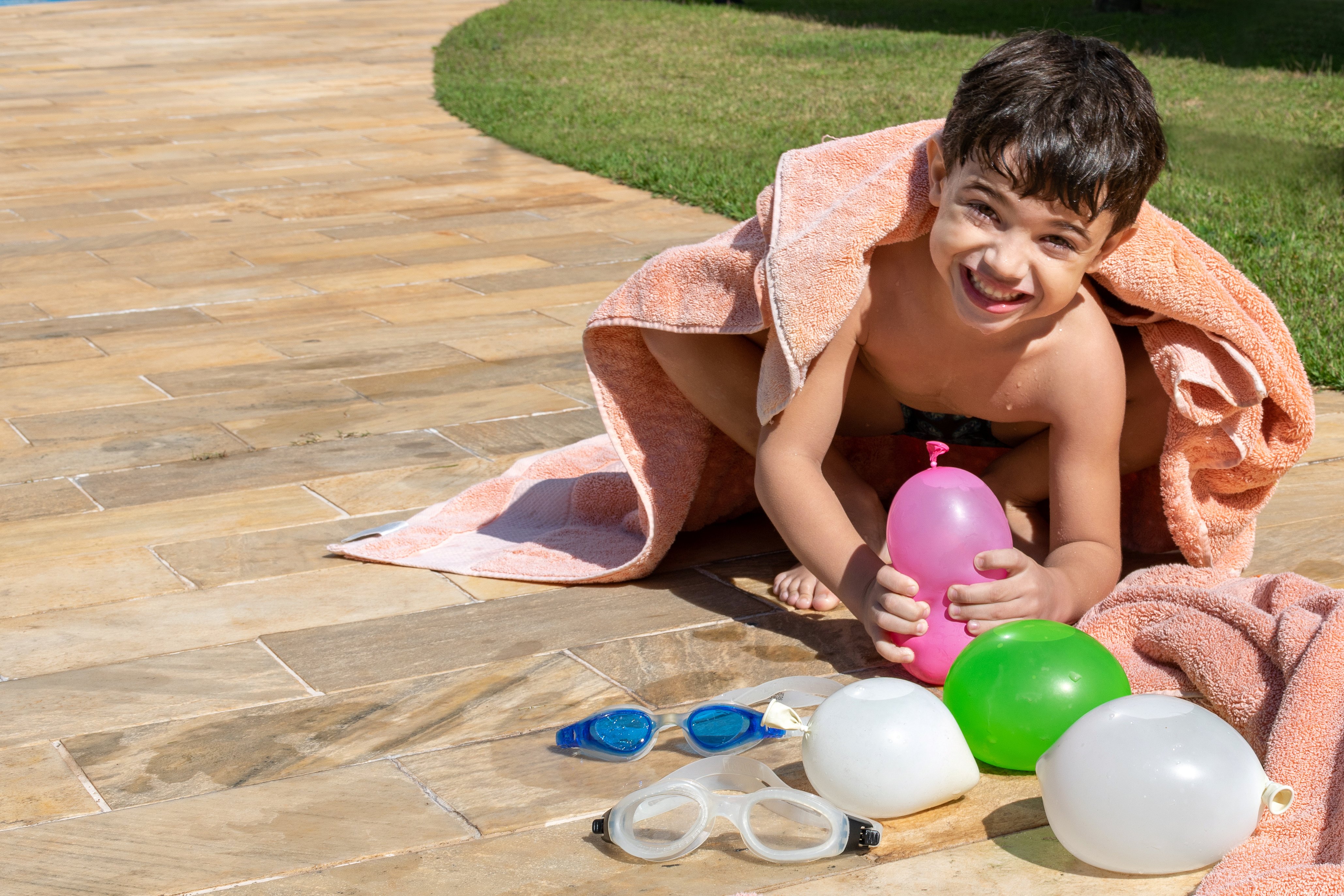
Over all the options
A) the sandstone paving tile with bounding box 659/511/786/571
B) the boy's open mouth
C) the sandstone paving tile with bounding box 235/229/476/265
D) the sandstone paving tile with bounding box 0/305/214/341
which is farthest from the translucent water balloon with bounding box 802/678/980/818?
the sandstone paving tile with bounding box 235/229/476/265

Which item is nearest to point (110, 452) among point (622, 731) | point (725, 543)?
point (725, 543)

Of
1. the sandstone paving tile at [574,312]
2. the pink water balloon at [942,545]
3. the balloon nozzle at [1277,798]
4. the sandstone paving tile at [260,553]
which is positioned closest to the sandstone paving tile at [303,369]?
the sandstone paving tile at [574,312]

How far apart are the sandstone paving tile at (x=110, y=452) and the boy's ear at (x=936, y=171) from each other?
6.20ft

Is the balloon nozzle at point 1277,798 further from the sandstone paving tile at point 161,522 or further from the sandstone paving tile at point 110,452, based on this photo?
the sandstone paving tile at point 110,452

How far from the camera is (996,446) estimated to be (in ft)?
9.59

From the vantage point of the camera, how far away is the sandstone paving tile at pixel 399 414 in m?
3.67

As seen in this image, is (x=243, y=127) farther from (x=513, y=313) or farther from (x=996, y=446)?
(x=996, y=446)

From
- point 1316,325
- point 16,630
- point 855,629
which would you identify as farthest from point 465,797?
point 1316,325

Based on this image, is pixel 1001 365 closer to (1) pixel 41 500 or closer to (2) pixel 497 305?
(1) pixel 41 500

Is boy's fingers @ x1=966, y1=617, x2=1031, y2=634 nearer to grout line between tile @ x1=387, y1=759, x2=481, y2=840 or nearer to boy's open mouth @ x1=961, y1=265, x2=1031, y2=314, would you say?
boy's open mouth @ x1=961, y1=265, x2=1031, y2=314

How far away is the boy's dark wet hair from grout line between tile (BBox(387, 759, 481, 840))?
1.19 metres

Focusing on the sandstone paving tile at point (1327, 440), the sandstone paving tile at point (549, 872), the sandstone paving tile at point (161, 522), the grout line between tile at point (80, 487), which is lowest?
the grout line between tile at point (80, 487)

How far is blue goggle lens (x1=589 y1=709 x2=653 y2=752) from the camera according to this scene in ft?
6.79

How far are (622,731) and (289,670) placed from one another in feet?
2.09
